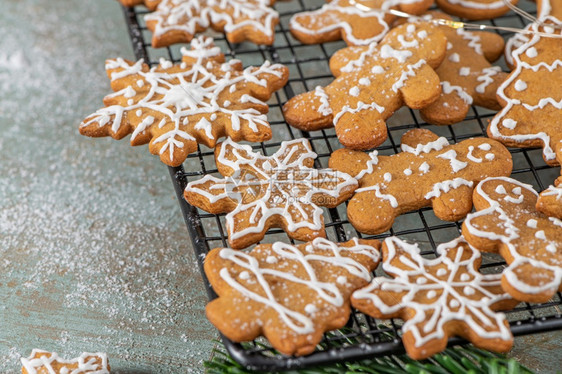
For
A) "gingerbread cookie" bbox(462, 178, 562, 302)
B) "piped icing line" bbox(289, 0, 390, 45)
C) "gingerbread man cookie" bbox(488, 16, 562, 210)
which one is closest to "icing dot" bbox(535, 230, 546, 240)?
"gingerbread cookie" bbox(462, 178, 562, 302)

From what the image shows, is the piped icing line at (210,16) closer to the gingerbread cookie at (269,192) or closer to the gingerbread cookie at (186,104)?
the gingerbread cookie at (186,104)

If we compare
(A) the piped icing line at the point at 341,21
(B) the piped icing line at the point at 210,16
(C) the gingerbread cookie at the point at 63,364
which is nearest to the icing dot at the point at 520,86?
(A) the piped icing line at the point at 341,21

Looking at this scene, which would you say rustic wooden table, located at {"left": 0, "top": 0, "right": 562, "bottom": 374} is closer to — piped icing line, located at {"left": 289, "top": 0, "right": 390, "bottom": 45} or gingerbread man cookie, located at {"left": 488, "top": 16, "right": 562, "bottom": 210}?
gingerbread man cookie, located at {"left": 488, "top": 16, "right": 562, "bottom": 210}

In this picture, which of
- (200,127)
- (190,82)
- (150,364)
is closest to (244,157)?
(200,127)

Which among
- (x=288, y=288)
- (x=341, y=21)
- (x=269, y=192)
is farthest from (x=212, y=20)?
(x=288, y=288)

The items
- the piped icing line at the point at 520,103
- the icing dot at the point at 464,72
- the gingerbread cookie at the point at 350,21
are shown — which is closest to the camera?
the piped icing line at the point at 520,103

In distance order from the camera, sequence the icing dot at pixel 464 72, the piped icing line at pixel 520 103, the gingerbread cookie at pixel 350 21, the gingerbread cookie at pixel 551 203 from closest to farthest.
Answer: the gingerbread cookie at pixel 551 203, the piped icing line at pixel 520 103, the icing dot at pixel 464 72, the gingerbread cookie at pixel 350 21
